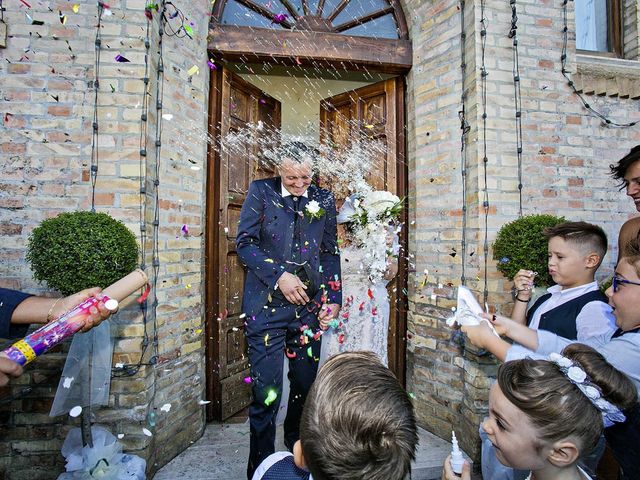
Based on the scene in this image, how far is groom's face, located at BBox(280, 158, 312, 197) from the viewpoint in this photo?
298cm

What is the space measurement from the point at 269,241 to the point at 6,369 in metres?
1.73

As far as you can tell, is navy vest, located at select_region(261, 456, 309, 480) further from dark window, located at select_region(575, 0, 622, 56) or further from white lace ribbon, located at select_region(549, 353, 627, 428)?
dark window, located at select_region(575, 0, 622, 56)

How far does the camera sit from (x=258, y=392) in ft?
8.80

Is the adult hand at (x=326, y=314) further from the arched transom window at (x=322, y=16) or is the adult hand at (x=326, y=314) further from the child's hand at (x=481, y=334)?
the arched transom window at (x=322, y=16)

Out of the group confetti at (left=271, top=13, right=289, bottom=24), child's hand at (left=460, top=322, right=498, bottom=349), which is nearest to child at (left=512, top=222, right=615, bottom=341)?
child's hand at (left=460, top=322, right=498, bottom=349)

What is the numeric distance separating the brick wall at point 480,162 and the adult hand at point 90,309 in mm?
2706

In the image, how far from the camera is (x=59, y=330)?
176cm

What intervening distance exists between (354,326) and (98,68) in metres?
2.91

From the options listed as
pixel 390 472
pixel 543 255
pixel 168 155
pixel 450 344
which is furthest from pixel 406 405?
pixel 168 155

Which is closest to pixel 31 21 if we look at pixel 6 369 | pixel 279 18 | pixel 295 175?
pixel 279 18

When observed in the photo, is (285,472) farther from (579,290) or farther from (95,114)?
(95,114)

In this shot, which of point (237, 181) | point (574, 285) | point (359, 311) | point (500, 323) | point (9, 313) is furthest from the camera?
point (237, 181)

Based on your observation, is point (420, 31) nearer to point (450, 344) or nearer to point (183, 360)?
point (450, 344)

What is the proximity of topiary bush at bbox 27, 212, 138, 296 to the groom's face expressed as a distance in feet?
4.11
